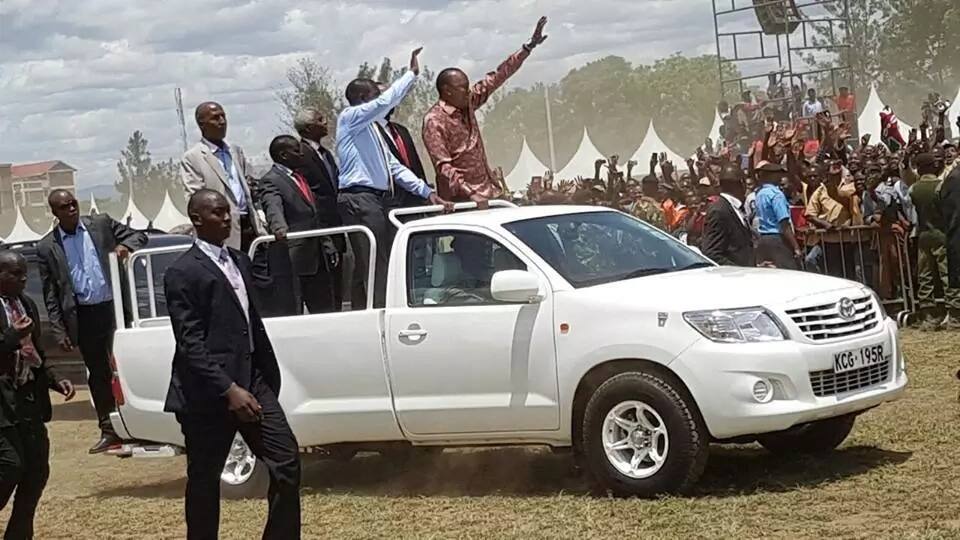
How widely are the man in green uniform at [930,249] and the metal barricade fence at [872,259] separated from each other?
A: 0.31 m

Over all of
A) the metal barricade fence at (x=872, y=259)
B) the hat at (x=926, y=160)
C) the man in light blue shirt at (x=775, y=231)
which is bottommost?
the metal barricade fence at (x=872, y=259)

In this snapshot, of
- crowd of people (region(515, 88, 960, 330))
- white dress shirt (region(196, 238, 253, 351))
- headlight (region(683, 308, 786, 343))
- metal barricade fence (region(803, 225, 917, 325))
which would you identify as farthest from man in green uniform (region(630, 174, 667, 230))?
white dress shirt (region(196, 238, 253, 351))

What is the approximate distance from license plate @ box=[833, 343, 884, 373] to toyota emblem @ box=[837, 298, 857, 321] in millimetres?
200

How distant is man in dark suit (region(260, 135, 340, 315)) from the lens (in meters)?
10.0

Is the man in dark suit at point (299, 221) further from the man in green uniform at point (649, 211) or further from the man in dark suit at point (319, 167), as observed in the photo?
the man in green uniform at point (649, 211)

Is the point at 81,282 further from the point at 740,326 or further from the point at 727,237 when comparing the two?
the point at 740,326

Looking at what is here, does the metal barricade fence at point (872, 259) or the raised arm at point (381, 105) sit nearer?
the raised arm at point (381, 105)

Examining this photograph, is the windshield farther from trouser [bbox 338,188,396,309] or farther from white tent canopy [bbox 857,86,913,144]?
white tent canopy [bbox 857,86,913,144]

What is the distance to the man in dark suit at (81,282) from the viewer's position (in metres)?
11.2

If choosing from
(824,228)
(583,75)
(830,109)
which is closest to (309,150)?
(824,228)

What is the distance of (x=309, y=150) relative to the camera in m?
10.6

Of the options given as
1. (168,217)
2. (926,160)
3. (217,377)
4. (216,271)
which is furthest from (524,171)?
(217,377)

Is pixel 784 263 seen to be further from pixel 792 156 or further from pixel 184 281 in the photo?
pixel 184 281

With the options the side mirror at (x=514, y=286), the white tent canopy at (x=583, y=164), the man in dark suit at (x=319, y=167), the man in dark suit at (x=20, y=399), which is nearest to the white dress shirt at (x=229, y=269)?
the man in dark suit at (x=20, y=399)
